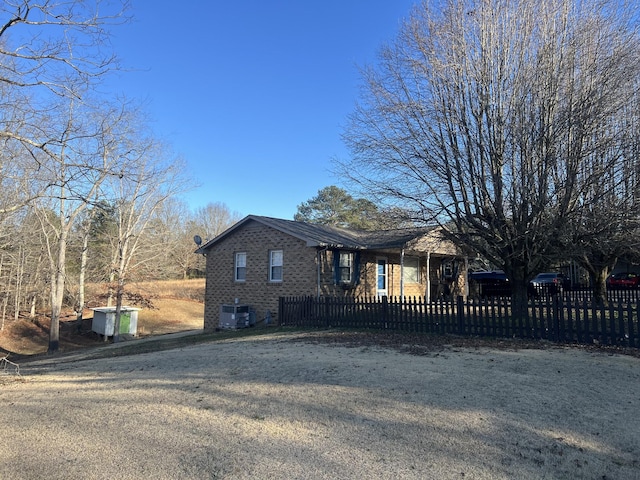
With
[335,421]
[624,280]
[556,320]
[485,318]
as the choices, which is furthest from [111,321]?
[624,280]

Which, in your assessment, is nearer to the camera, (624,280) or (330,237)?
(330,237)

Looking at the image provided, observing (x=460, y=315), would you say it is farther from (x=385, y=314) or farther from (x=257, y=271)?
(x=257, y=271)

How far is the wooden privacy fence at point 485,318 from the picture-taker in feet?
32.3

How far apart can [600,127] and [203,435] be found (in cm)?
1209

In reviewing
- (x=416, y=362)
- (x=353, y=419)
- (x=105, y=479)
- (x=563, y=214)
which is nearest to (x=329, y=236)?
(x=563, y=214)

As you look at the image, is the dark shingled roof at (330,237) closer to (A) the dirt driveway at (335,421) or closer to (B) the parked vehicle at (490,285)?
(A) the dirt driveway at (335,421)

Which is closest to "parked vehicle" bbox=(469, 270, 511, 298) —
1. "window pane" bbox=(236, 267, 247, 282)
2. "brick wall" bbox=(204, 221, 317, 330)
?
"brick wall" bbox=(204, 221, 317, 330)

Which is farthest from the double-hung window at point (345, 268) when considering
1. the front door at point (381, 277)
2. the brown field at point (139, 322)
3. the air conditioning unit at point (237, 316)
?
the brown field at point (139, 322)

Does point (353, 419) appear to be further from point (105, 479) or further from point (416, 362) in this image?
point (416, 362)

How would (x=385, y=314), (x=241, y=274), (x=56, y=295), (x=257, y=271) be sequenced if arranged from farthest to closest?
1. (x=241, y=274)
2. (x=56, y=295)
3. (x=257, y=271)
4. (x=385, y=314)

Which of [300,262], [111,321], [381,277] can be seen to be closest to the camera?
[300,262]

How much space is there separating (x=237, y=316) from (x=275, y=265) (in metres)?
2.57

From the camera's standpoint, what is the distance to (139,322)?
31.8 metres

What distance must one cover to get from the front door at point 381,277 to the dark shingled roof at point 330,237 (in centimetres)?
123
